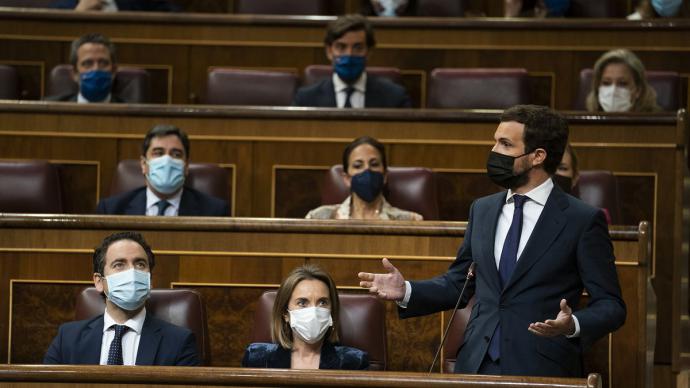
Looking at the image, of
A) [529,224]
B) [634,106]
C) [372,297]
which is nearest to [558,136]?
[529,224]

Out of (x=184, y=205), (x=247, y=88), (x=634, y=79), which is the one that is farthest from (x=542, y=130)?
(x=247, y=88)

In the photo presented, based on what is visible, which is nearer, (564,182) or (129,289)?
(129,289)

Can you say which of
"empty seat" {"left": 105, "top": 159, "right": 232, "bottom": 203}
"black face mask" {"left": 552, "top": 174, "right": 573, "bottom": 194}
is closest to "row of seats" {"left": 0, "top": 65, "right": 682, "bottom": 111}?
"empty seat" {"left": 105, "top": 159, "right": 232, "bottom": 203}

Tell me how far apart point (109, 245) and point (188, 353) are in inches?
10.9

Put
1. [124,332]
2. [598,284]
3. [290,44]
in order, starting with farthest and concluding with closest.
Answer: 1. [290,44]
2. [124,332]
3. [598,284]

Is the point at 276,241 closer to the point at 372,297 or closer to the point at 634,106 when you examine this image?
the point at 372,297

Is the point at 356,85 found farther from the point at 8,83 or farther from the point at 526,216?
the point at 526,216

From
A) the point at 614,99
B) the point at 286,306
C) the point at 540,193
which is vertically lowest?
the point at 286,306

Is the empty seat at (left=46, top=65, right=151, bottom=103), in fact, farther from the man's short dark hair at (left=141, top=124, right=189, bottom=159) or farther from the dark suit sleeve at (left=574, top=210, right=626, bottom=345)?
the dark suit sleeve at (left=574, top=210, right=626, bottom=345)

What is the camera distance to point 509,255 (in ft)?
6.81

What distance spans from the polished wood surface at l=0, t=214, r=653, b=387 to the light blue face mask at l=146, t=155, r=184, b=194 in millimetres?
346

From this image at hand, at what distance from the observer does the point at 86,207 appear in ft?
10.9

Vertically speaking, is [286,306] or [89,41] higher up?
[89,41]

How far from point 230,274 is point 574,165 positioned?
2.72 ft
